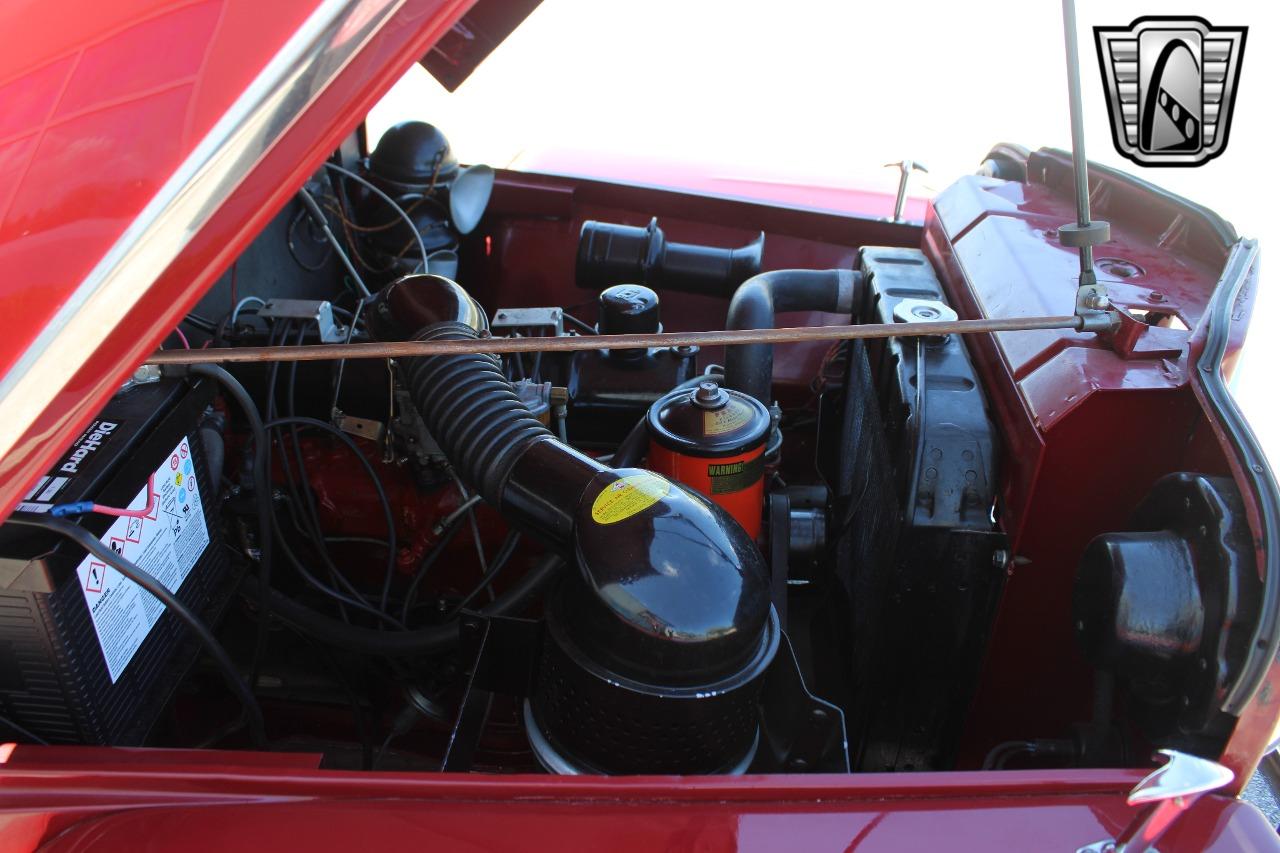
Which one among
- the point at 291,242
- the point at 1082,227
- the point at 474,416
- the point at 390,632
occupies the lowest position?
the point at 390,632

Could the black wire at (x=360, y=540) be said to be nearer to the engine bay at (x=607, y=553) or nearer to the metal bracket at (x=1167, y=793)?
the engine bay at (x=607, y=553)

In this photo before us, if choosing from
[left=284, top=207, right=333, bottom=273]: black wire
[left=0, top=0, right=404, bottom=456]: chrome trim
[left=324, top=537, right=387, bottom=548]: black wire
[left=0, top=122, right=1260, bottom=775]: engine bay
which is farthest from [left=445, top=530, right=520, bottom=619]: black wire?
[left=284, top=207, right=333, bottom=273]: black wire

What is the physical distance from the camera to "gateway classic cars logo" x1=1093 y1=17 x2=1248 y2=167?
1842 millimetres

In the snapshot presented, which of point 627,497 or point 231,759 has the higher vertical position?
point 627,497

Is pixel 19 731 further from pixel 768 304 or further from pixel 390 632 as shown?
pixel 768 304

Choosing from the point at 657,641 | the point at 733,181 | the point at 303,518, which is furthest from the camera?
the point at 733,181

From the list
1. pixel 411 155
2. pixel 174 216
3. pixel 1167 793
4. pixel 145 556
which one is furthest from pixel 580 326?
pixel 1167 793

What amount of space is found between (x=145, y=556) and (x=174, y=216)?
55 cm

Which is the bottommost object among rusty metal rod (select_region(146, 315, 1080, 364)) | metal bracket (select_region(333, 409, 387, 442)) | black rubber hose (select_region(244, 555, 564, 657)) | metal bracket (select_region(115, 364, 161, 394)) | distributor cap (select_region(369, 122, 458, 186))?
black rubber hose (select_region(244, 555, 564, 657))

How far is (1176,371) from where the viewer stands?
111 centimetres

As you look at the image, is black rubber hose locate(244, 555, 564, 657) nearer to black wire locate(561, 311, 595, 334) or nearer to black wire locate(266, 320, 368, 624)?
black wire locate(266, 320, 368, 624)

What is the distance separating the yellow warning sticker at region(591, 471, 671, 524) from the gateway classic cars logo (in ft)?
4.26

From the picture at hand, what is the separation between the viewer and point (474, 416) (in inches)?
45.9

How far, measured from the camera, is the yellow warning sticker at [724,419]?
1.27 metres
